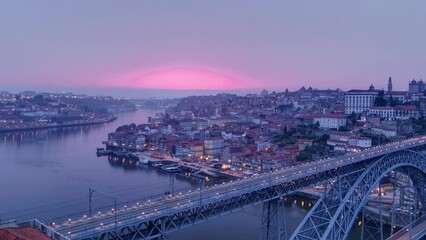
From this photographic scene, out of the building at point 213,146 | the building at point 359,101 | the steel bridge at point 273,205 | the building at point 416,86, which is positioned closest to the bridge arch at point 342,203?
the steel bridge at point 273,205

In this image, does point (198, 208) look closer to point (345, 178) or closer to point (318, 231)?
point (318, 231)

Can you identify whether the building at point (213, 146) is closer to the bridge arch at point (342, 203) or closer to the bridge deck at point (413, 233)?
the bridge arch at point (342, 203)

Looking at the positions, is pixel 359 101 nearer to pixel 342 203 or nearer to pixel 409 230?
pixel 409 230

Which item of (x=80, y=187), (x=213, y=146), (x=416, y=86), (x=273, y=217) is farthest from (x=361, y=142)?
(x=416, y=86)

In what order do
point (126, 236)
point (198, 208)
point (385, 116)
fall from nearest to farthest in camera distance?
1. point (126, 236)
2. point (198, 208)
3. point (385, 116)

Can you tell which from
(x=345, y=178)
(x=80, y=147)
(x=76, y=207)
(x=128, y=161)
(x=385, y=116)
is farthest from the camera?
(x=80, y=147)

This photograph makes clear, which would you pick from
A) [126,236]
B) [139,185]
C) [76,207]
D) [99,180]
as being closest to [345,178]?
[126,236]
